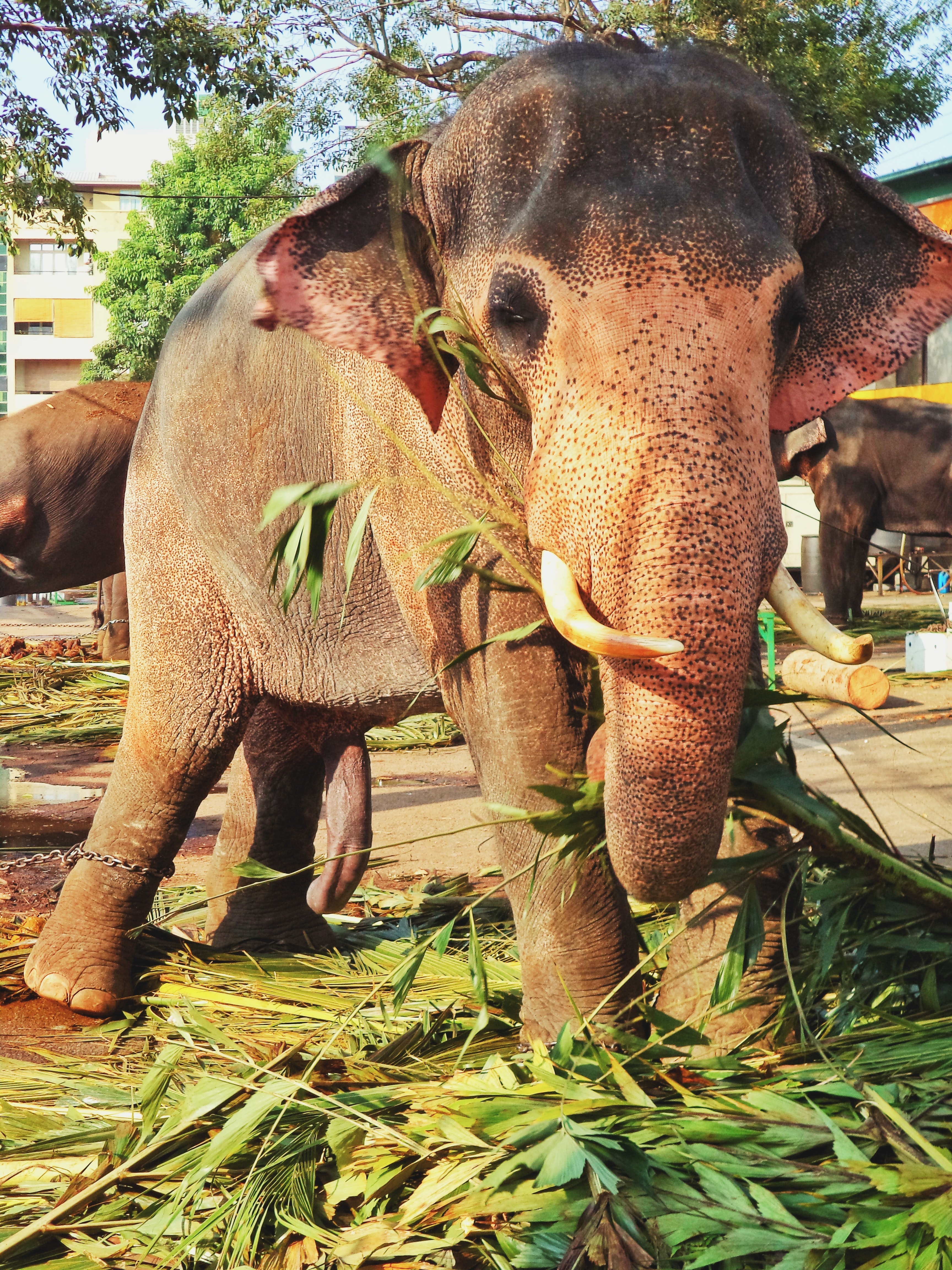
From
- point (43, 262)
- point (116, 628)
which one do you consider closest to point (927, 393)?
point (116, 628)

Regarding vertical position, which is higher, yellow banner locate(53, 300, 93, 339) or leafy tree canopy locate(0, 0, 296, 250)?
yellow banner locate(53, 300, 93, 339)

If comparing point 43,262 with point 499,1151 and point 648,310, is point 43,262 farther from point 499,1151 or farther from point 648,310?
point 499,1151

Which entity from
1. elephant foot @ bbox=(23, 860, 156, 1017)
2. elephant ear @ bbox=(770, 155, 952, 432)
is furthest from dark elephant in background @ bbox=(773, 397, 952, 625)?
elephant ear @ bbox=(770, 155, 952, 432)

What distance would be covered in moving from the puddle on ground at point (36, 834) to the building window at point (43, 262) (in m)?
48.3

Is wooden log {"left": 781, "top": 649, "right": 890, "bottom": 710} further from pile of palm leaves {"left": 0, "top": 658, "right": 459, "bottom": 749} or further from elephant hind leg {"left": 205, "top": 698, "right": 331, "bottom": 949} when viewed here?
pile of palm leaves {"left": 0, "top": 658, "right": 459, "bottom": 749}

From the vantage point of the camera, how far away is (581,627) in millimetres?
1818

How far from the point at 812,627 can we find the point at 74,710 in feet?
25.6

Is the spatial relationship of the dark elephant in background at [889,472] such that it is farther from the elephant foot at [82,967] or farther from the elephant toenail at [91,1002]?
the elephant toenail at [91,1002]

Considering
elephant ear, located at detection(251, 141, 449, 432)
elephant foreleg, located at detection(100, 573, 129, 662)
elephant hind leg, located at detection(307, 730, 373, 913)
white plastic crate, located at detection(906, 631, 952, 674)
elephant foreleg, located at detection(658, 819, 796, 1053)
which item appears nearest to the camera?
elephant ear, located at detection(251, 141, 449, 432)

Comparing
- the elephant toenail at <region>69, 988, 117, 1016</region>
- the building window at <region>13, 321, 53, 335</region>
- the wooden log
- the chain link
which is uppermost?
the building window at <region>13, 321, 53, 335</region>

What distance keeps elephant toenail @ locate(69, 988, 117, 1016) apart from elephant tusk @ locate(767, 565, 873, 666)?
2.08m

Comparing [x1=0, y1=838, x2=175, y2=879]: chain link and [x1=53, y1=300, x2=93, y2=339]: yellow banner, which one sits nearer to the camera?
[x1=0, y1=838, x2=175, y2=879]: chain link

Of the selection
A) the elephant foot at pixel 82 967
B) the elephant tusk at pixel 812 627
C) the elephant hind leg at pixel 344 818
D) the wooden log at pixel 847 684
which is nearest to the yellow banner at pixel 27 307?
the elephant hind leg at pixel 344 818

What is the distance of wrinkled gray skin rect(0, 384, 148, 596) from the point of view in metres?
9.03
